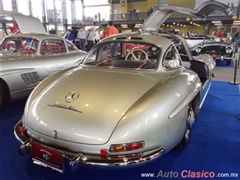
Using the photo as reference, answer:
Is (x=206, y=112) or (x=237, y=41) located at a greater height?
(x=237, y=41)

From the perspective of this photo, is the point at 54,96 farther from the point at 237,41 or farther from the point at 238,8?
the point at 238,8

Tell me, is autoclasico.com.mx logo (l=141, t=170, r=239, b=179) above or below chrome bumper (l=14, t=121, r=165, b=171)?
below

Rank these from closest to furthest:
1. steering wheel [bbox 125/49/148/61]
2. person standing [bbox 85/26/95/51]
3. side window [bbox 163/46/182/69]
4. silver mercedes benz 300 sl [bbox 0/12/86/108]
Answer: side window [bbox 163/46/182/69] → steering wheel [bbox 125/49/148/61] → silver mercedes benz 300 sl [bbox 0/12/86/108] → person standing [bbox 85/26/95/51]

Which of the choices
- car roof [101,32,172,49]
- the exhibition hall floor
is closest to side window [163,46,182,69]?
car roof [101,32,172,49]

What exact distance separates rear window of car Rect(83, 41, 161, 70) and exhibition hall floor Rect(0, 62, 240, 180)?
1155 mm

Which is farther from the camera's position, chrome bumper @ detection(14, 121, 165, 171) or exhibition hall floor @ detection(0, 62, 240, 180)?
exhibition hall floor @ detection(0, 62, 240, 180)

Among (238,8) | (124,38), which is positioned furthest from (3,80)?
(238,8)

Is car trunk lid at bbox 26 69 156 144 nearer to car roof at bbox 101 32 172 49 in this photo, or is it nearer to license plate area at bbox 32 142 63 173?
license plate area at bbox 32 142 63 173

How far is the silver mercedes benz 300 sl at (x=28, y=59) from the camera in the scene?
144 inches

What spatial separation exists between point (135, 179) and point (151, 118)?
0.75 meters

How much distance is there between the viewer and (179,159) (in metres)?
2.46

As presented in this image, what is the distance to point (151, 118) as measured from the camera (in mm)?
1812

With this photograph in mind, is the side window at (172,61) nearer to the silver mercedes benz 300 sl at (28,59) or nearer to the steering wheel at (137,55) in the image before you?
the steering wheel at (137,55)

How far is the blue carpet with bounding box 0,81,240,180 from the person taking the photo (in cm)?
218
